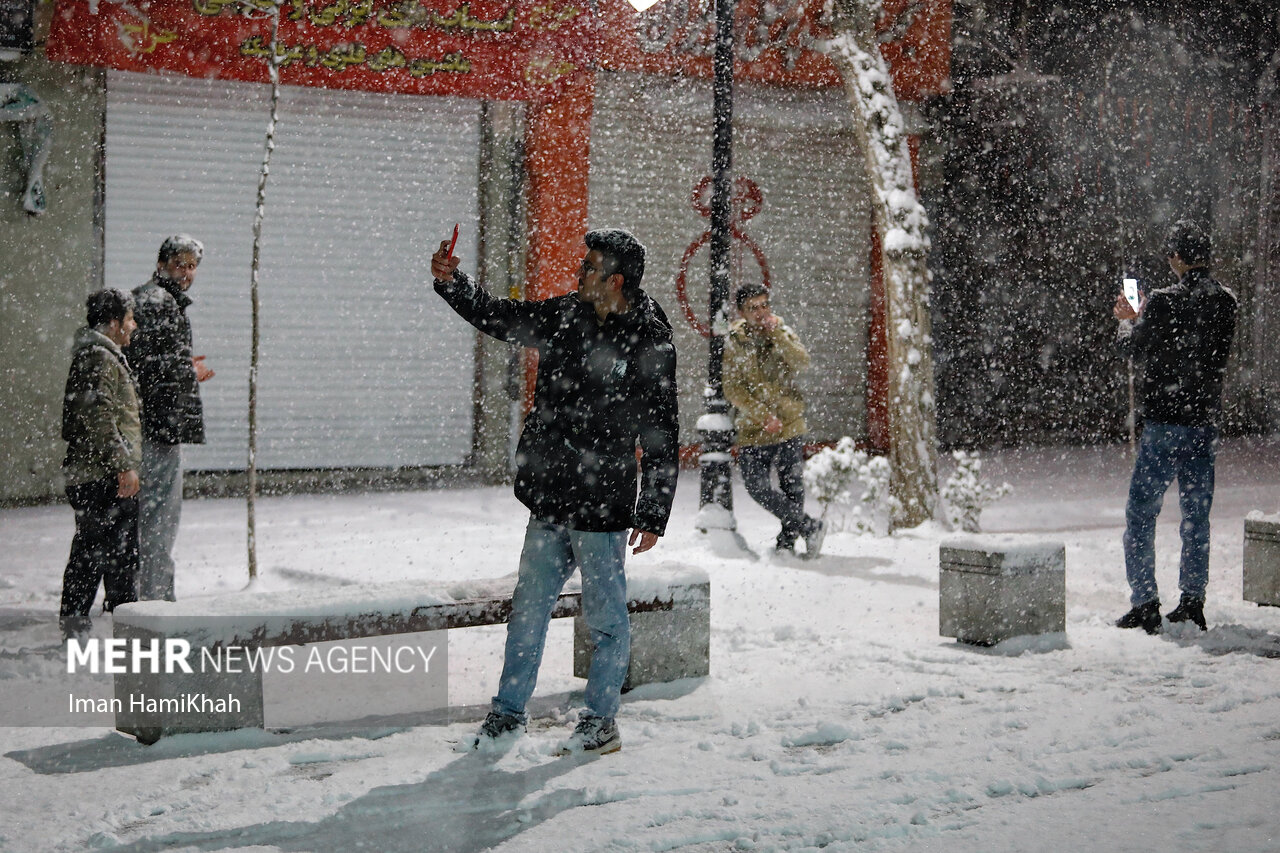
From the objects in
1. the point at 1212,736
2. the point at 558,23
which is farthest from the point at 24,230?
the point at 1212,736

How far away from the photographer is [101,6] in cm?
1165

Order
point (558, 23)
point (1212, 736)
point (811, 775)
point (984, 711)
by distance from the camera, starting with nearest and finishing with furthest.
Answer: point (811, 775) → point (1212, 736) → point (984, 711) → point (558, 23)

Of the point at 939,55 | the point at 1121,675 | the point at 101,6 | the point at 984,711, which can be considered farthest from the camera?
the point at 939,55

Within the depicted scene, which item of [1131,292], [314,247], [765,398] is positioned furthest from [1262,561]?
[314,247]

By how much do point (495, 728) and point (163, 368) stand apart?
2.97 m

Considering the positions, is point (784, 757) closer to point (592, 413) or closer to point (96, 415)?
point (592, 413)

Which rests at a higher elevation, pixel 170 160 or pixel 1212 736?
pixel 170 160

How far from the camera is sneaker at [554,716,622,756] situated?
507cm

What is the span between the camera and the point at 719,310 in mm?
10062

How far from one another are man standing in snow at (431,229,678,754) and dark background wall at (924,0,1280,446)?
1337cm

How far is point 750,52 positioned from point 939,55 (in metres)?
2.64

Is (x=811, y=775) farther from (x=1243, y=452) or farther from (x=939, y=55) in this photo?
(x=1243, y=452)

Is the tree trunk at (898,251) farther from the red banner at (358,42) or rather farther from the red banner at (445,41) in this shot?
the red banner at (358,42)

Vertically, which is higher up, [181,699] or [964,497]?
[964,497]
